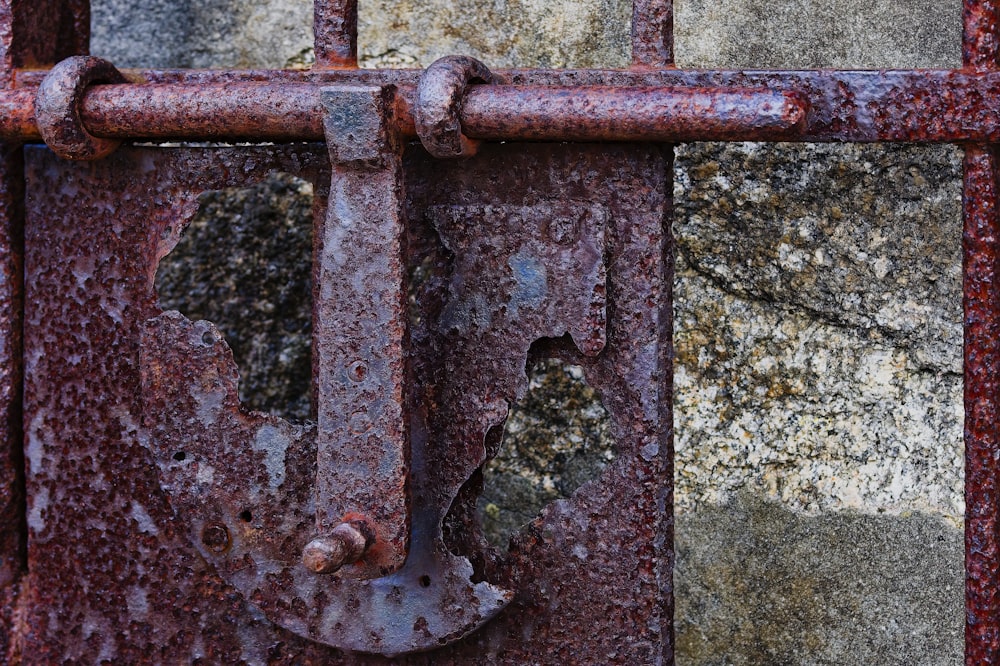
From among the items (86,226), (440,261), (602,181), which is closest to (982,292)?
(602,181)

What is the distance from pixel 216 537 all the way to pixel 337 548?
0.19m

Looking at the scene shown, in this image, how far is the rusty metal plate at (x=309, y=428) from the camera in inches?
29.2

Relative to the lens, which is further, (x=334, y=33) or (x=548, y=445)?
(x=548, y=445)

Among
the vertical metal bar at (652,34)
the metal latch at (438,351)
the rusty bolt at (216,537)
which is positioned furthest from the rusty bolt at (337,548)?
the vertical metal bar at (652,34)

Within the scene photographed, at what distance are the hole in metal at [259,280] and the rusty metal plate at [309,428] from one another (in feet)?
0.95

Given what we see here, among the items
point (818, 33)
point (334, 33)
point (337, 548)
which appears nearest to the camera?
point (337, 548)

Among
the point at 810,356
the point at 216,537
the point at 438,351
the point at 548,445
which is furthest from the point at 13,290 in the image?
the point at 810,356

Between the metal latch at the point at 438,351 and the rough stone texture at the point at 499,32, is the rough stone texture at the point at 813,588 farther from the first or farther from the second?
the rough stone texture at the point at 499,32

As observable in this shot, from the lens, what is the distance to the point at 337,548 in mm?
679

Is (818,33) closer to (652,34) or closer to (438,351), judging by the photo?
(652,34)

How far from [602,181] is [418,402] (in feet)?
0.75

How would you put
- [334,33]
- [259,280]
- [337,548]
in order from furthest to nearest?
[259,280], [334,33], [337,548]

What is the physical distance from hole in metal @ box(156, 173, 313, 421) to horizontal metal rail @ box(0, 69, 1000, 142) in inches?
14.9

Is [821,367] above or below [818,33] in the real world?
below
